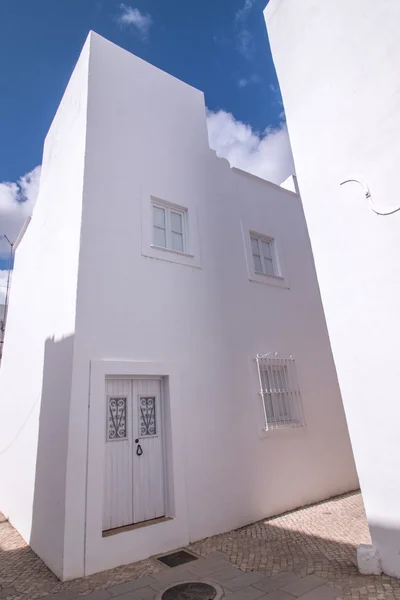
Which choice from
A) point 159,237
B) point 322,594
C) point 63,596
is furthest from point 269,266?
point 63,596

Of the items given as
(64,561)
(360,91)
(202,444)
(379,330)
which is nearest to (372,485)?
(379,330)

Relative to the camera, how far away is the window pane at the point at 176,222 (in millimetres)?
6398

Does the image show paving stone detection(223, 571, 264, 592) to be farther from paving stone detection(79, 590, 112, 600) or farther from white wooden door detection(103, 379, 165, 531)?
white wooden door detection(103, 379, 165, 531)

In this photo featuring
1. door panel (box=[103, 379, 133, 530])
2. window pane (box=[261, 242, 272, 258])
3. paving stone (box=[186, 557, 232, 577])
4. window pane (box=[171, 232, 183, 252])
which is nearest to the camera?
A: paving stone (box=[186, 557, 232, 577])

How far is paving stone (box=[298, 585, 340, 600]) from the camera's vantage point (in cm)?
313

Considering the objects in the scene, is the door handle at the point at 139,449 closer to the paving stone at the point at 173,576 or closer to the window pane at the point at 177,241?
the paving stone at the point at 173,576

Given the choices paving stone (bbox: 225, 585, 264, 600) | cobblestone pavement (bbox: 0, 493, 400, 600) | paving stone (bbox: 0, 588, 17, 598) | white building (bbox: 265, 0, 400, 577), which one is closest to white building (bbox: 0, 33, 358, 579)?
cobblestone pavement (bbox: 0, 493, 400, 600)

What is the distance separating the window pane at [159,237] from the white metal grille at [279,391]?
2.76 meters

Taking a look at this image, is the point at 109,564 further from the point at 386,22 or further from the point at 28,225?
the point at 28,225

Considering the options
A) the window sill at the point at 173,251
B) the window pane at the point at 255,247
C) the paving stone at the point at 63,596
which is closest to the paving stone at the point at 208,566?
the paving stone at the point at 63,596

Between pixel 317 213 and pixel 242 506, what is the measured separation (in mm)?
4557

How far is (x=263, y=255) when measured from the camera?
7.86 meters

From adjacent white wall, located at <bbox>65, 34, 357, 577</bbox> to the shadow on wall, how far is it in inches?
6.4

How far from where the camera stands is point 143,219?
584 cm
